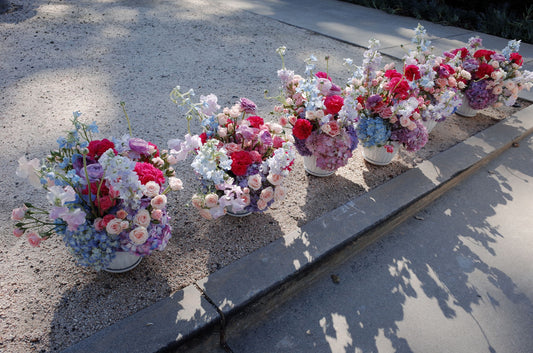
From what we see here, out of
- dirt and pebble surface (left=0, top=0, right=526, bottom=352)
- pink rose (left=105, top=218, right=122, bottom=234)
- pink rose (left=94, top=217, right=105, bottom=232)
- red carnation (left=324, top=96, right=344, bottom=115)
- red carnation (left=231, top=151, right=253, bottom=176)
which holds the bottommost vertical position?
dirt and pebble surface (left=0, top=0, right=526, bottom=352)

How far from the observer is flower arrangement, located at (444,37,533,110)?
10.7ft

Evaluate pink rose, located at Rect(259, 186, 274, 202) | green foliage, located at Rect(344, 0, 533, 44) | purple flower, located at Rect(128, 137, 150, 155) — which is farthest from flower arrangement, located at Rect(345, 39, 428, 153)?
green foliage, located at Rect(344, 0, 533, 44)

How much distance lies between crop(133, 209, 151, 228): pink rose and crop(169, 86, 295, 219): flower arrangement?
313 mm

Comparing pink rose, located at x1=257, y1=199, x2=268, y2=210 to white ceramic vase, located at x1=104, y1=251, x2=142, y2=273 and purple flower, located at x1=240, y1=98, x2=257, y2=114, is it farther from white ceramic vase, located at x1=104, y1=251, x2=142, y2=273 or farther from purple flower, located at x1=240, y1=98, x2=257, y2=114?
white ceramic vase, located at x1=104, y1=251, x2=142, y2=273

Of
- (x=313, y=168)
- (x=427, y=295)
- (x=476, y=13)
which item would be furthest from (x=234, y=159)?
(x=476, y=13)

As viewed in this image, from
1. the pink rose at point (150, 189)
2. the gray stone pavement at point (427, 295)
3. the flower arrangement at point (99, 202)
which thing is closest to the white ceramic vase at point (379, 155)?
the gray stone pavement at point (427, 295)

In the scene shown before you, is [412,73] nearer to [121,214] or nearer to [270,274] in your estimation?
[270,274]

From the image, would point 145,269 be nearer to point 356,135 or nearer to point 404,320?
point 404,320

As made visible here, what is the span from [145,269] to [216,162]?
25.3 inches

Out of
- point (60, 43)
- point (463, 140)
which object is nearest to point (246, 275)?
point (463, 140)

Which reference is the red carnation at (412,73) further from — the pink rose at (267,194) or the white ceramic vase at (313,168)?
the pink rose at (267,194)

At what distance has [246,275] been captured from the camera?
5.98 feet

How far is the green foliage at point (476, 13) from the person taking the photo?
6594 mm

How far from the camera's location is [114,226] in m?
1.50
